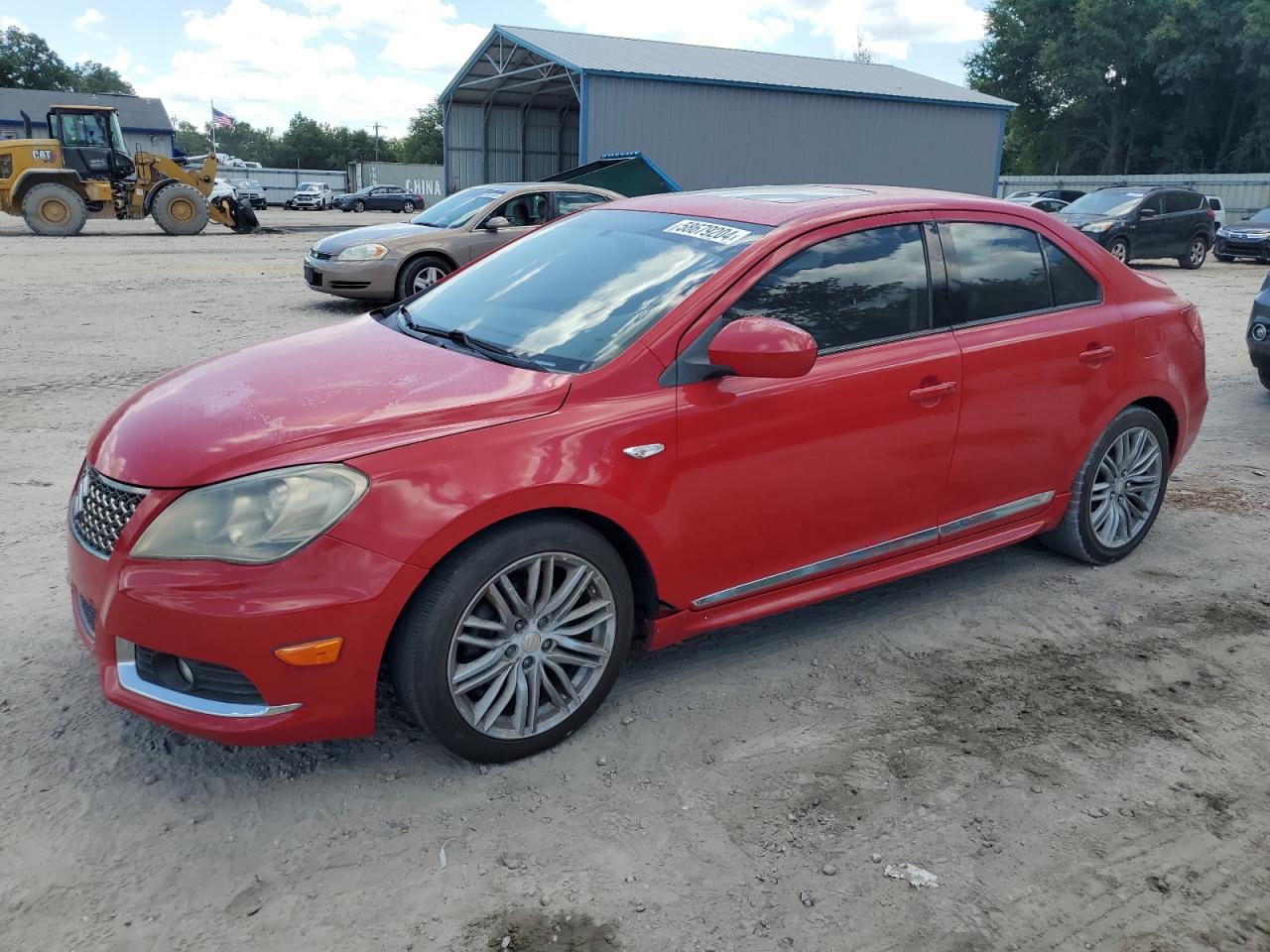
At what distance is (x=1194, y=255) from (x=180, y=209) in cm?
2220

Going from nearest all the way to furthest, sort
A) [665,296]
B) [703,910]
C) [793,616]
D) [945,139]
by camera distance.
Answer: [703,910]
[665,296]
[793,616]
[945,139]

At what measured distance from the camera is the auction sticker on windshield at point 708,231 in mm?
3484

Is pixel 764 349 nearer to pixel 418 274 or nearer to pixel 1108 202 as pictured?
pixel 418 274

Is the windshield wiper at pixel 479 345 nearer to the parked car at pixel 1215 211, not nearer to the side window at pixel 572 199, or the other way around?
the side window at pixel 572 199

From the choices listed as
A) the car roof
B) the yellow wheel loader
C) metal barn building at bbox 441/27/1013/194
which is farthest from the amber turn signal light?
the yellow wheel loader

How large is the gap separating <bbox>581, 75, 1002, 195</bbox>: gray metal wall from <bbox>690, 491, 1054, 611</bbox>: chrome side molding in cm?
2192

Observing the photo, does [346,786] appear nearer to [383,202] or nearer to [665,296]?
[665,296]

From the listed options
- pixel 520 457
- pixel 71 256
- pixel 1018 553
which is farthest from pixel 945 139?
pixel 520 457

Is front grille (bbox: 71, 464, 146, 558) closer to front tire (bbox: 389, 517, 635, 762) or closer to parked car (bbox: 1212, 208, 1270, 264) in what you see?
front tire (bbox: 389, 517, 635, 762)

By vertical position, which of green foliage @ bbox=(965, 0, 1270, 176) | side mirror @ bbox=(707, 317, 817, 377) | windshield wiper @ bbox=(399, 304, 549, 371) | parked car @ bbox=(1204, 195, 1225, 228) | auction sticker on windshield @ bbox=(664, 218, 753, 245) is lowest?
windshield wiper @ bbox=(399, 304, 549, 371)

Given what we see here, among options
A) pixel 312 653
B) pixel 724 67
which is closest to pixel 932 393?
pixel 312 653

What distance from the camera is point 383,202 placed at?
162 feet

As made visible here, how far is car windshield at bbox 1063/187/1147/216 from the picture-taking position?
64.0 feet

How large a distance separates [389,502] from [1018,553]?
3271mm
